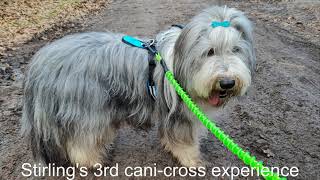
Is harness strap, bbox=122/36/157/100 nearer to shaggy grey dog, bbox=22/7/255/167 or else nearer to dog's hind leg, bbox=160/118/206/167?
shaggy grey dog, bbox=22/7/255/167

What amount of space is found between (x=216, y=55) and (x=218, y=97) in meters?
0.37

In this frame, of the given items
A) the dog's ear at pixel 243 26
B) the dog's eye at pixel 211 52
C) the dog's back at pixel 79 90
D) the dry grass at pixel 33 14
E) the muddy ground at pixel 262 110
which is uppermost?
the dog's ear at pixel 243 26

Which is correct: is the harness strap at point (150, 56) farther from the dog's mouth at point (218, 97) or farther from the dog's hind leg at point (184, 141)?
the dog's mouth at point (218, 97)

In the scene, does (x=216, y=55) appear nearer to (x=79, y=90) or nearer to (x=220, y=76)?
(x=220, y=76)

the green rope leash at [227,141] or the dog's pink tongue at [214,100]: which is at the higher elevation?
the green rope leash at [227,141]

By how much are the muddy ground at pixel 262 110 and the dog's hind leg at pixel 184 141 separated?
0.18 metres

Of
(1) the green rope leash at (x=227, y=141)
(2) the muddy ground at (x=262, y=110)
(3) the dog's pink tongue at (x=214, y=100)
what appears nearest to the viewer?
(1) the green rope leash at (x=227, y=141)

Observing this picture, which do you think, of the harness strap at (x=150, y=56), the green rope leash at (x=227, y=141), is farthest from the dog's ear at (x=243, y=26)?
the harness strap at (x=150, y=56)

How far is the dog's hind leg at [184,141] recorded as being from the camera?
367 cm

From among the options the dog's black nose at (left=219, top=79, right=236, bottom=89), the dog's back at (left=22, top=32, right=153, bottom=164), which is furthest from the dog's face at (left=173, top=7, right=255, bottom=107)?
the dog's back at (left=22, top=32, right=153, bottom=164)

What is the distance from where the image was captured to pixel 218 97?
317 centimetres

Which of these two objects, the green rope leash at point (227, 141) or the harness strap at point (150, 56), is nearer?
the green rope leash at point (227, 141)

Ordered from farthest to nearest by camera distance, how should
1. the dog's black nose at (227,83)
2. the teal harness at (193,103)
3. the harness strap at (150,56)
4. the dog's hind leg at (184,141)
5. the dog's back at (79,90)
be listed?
the dog's hind leg at (184,141) < the harness strap at (150,56) < the dog's back at (79,90) < the dog's black nose at (227,83) < the teal harness at (193,103)

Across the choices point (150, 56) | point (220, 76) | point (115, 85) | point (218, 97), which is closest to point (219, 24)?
point (220, 76)
